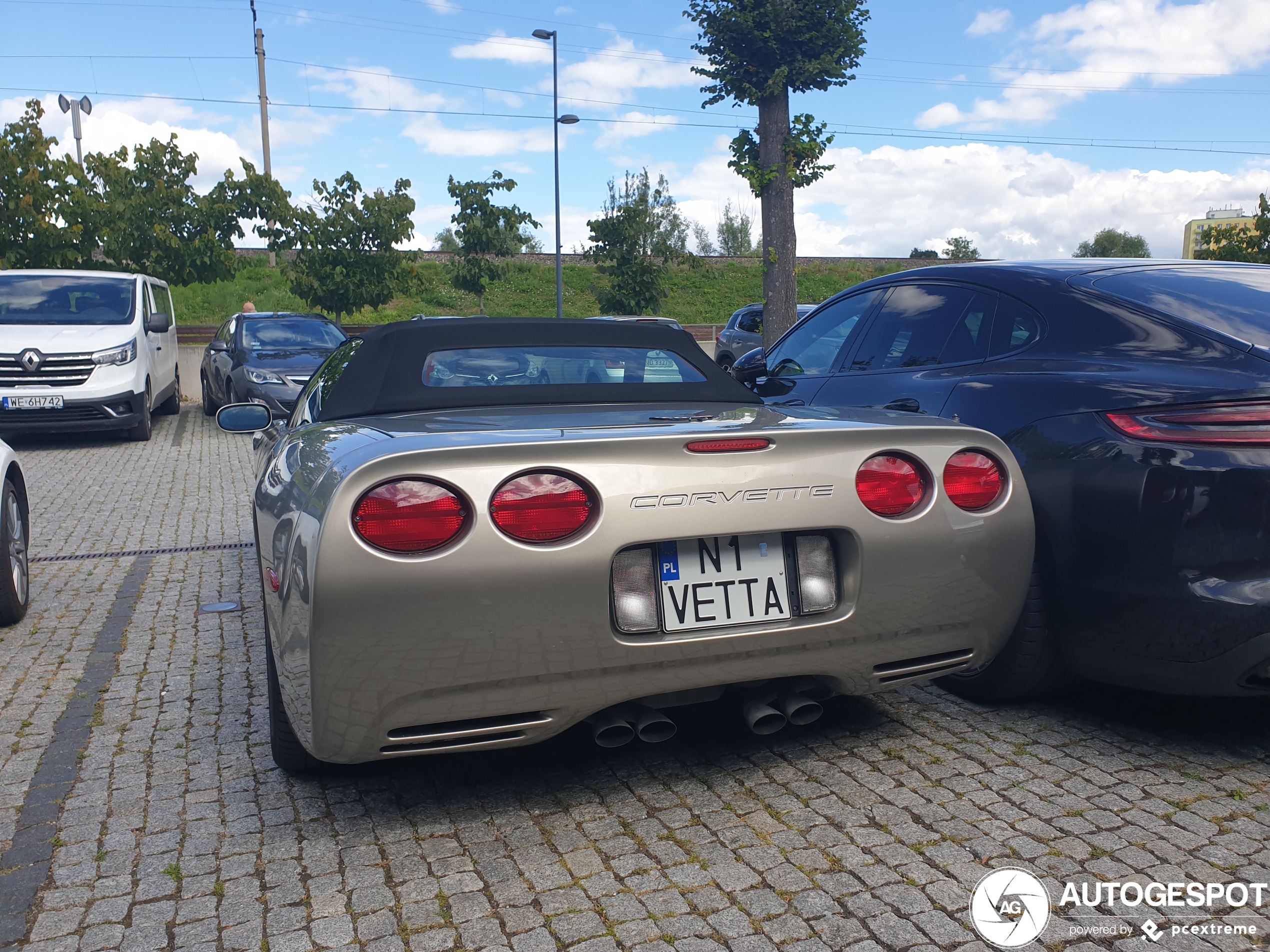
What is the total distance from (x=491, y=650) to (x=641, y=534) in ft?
1.49

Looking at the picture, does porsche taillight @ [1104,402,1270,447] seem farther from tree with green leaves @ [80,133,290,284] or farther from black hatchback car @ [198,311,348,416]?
tree with green leaves @ [80,133,290,284]

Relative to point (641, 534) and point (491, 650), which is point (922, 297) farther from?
point (491, 650)

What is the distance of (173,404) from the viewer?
Result: 52.7 feet

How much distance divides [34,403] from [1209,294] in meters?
11.8

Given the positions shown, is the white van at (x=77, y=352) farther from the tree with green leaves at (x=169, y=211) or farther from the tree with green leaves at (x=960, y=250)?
the tree with green leaves at (x=960, y=250)

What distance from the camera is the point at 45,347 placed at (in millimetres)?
11727

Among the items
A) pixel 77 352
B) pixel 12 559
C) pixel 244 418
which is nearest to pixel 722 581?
pixel 244 418

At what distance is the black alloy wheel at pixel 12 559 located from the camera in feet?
16.2

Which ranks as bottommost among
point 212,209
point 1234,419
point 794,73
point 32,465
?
point 32,465

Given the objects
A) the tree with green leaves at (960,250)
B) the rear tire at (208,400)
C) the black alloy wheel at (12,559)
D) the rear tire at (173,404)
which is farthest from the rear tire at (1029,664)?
the tree with green leaves at (960,250)

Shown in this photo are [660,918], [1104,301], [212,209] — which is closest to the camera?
[660,918]

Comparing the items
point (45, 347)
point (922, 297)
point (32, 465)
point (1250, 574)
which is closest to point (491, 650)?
point (1250, 574)

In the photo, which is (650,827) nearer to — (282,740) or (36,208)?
(282,740)

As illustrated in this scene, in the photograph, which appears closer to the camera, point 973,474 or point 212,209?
point 973,474
